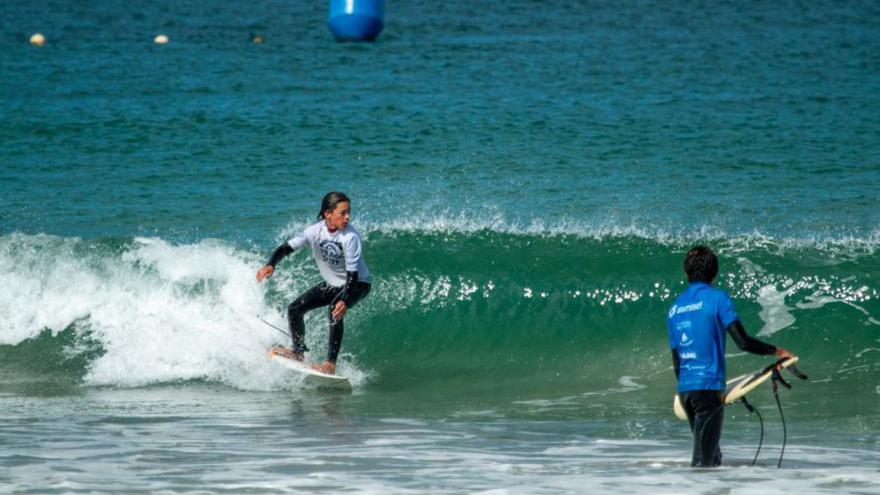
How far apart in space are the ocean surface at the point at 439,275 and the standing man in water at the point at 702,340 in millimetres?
416

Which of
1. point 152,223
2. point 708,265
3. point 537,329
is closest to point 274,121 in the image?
point 152,223

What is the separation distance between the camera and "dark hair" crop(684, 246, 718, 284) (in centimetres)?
716

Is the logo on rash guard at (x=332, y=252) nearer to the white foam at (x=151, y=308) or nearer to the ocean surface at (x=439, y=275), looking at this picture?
the ocean surface at (x=439, y=275)

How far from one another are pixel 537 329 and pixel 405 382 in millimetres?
1775

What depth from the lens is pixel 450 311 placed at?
534 inches

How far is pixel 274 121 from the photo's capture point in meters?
27.0

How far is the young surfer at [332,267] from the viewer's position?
33.8ft

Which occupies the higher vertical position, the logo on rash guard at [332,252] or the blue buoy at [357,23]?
the blue buoy at [357,23]

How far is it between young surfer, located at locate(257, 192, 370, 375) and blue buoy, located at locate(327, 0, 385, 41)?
31.2 meters

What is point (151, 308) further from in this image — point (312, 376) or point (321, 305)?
point (321, 305)

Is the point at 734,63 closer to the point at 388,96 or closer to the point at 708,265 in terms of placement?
the point at 388,96

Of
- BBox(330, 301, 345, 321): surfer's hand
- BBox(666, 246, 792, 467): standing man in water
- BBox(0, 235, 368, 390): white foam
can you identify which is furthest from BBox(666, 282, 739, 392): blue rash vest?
BBox(0, 235, 368, 390): white foam

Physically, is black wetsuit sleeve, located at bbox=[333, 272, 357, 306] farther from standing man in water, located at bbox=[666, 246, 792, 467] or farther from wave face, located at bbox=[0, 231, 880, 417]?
standing man in water, located at bbox=[666, 246, 792, 467]

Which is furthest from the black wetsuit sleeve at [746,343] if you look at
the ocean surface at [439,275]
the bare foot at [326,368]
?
the bare foot at [326,368]
